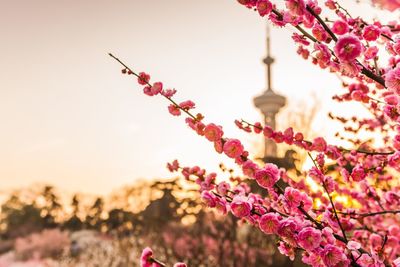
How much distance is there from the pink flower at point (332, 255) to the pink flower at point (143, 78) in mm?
1710

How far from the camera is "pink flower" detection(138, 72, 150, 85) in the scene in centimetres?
320

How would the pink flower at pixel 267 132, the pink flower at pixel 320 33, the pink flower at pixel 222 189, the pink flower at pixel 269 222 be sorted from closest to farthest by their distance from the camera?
the pink flower at pixel 269 222 → the pink flower at pixel 320 33 → the pink flower at pixel 222 189 → the pink flower at pixel 267 132

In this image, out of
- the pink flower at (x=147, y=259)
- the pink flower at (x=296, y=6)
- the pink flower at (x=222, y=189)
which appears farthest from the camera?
the pink flower at (x=222, y=189)

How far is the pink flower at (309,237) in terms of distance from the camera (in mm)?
2186

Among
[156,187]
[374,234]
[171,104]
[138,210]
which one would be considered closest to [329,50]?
[171,104]

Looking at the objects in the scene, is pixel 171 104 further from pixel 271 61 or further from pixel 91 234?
pixel 271 61

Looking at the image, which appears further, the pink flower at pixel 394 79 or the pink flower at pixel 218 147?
the pink flower at pixel 218 147

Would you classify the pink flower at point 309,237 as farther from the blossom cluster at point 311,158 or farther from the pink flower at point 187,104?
the pink flower at point 187,104

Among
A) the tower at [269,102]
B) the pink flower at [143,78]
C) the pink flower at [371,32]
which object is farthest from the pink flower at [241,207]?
the tower at [269,102]

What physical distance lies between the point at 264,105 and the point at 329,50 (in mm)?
34439

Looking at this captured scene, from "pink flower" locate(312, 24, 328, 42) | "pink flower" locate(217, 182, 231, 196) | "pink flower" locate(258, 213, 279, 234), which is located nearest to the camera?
"pink flower" locate(258, 213, 279, 234)

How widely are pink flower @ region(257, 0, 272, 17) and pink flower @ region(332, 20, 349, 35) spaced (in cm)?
39

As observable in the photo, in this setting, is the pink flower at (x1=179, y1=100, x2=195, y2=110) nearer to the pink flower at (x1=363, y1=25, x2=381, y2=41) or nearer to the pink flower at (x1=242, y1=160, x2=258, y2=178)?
the pink flower at (x1=242, y1=160, x2=258, y2=178)

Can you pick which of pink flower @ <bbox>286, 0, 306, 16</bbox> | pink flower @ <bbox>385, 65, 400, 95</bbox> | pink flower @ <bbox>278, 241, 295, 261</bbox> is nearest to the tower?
pink flower @ <bbox>278, 241, 295, 261</bbox>
